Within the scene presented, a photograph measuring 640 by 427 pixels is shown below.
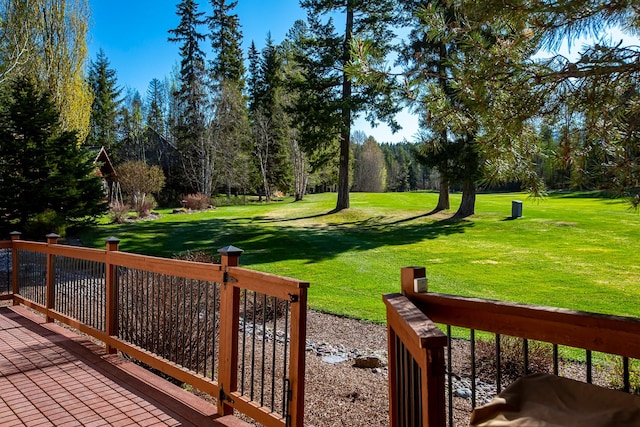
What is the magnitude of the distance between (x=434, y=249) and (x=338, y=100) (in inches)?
308

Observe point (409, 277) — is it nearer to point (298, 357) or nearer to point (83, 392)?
point (298, 357)

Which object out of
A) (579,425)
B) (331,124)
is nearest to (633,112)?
(579,425)

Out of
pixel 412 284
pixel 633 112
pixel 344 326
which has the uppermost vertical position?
pixel 633 112

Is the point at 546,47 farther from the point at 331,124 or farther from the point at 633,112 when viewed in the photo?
the point at 331,124

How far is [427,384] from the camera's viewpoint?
1.19m

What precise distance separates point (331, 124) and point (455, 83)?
14.4 meters

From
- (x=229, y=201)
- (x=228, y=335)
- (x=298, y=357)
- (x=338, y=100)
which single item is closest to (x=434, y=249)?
(x=338, y=100)

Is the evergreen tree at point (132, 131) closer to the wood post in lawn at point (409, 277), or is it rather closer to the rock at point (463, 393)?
the rock at point (463, 393)

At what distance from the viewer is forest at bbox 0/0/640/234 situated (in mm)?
2678

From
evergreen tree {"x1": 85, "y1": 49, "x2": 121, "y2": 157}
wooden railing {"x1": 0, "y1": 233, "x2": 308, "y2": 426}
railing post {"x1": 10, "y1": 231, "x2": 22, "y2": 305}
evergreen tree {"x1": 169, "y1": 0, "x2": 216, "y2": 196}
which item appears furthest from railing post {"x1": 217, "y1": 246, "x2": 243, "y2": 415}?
evergreen tree {"x1": 85, "y1": 49, "x2": 121, "y2": 157}

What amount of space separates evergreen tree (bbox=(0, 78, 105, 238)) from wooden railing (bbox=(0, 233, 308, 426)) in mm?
8497

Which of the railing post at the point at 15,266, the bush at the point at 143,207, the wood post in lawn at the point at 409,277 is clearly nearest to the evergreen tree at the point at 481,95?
the wood post in lawn at the point at 409,277

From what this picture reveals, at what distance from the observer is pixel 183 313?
145 inches

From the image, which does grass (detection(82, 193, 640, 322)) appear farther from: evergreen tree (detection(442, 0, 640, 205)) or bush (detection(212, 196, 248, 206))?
bush (detection(212, 196, 248, 206))
